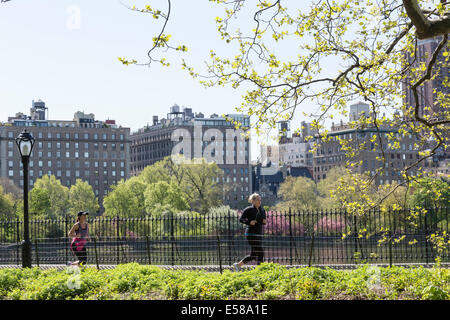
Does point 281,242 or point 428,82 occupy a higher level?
point 428,82

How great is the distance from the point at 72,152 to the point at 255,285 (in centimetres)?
15110

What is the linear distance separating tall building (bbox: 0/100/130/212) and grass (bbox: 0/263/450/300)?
5675 inches

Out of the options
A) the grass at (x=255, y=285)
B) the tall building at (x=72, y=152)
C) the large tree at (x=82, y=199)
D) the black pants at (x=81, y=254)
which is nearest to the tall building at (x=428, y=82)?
the grass at (x=255, y=285)

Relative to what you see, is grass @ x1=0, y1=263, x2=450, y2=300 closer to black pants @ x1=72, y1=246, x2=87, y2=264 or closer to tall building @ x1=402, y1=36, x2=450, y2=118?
tall building @ x1=402, y1=36, x2=450, y2=118

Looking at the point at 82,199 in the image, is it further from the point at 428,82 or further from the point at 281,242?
the point at 428,82

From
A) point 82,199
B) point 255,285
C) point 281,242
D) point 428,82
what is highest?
point 428,82

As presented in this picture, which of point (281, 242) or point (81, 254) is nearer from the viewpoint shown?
point (81, 254)

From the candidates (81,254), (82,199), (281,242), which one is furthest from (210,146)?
(81,254)

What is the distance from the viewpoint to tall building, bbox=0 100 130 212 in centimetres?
15162

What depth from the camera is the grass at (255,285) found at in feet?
32.7

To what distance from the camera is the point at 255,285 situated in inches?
426

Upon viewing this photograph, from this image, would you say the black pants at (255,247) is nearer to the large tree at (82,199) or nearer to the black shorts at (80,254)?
the black shorts at (80,254)

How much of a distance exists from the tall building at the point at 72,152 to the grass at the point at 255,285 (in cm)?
14414

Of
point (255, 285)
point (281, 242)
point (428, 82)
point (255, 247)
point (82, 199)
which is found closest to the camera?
point (255, 285)
